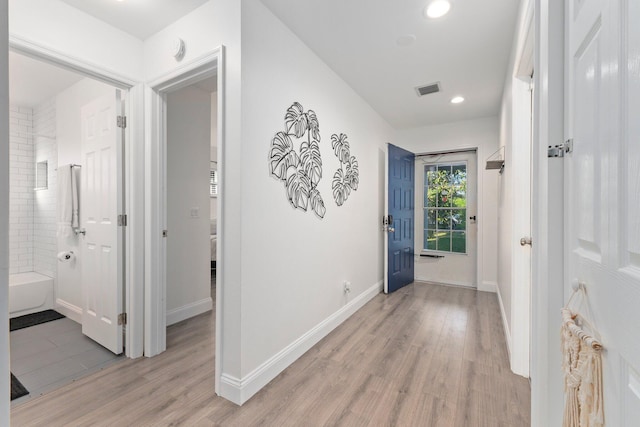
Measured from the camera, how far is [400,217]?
4.07 meters

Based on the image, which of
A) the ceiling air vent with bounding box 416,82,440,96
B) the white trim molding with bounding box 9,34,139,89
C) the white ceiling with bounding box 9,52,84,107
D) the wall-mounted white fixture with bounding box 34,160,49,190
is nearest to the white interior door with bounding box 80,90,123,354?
the white trim molding with bounding box 9,34,139,89

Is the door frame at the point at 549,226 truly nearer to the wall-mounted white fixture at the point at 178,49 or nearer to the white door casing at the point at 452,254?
the wall-mounted white fixture at the point at 178,49

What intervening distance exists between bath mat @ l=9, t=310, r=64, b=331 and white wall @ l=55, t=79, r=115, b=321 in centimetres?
12

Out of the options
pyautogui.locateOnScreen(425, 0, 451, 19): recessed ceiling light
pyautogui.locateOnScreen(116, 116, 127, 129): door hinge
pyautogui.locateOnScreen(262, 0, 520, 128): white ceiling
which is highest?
pyautogui.locateOnScreen(262, 0, 520, 128): white ceiling

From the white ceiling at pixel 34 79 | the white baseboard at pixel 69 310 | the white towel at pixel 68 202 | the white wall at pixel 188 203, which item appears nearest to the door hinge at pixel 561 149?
the white wall at pixel 188 203

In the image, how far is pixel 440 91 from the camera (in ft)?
10.4

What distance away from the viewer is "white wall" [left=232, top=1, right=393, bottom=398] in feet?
5.64

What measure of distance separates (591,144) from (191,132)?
3245 millimetres

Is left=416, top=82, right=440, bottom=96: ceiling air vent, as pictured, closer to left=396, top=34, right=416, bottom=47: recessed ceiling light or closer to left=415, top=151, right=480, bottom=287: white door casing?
left=396, top=34, right=416, bottom=47: recessed ceiling light

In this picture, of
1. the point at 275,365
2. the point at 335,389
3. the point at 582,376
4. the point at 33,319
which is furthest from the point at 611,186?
the point at 33,319

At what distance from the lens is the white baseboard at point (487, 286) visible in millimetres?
3916

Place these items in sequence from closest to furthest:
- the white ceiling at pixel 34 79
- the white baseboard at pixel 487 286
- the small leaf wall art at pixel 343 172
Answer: the white ceiling at pixel 34 79, the small leaf wall art at pixel 343 172, the white baseboard at pixel 487 286

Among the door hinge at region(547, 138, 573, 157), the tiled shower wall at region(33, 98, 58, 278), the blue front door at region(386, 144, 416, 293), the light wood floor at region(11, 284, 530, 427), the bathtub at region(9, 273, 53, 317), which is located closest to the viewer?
the door hinge at region(547, 138, 573, 157)

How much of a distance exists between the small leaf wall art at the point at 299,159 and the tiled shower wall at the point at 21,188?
3.90m
